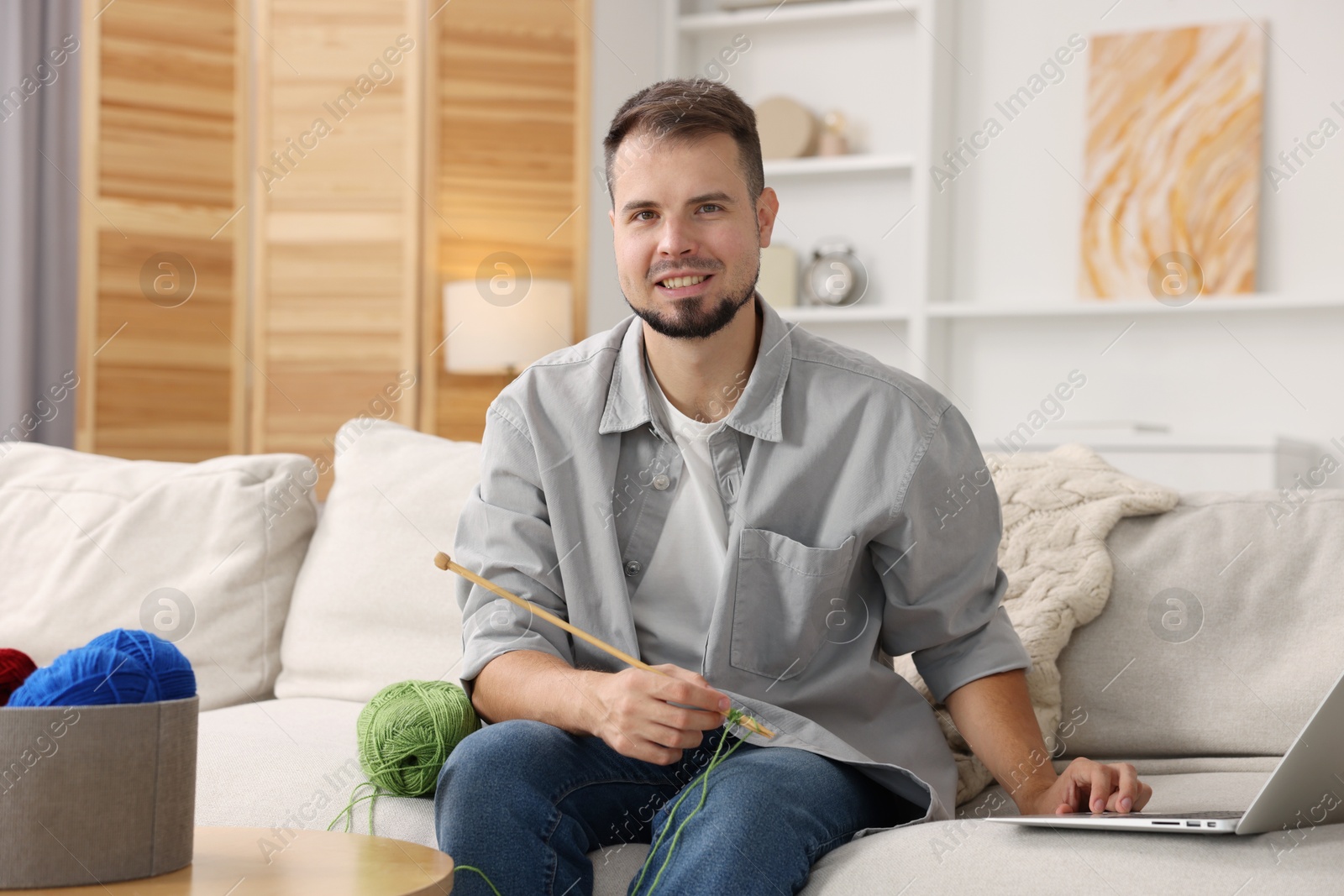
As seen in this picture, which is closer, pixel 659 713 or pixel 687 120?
pixel 659 713

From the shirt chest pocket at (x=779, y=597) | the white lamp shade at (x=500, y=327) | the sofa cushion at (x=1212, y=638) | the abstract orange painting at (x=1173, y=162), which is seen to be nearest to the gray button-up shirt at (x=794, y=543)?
the shirt chest pocket at (x=779, y=597)

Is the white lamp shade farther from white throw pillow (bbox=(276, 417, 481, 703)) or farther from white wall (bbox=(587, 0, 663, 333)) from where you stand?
white throw pillow (bbox=(276, 417, 481, 703))

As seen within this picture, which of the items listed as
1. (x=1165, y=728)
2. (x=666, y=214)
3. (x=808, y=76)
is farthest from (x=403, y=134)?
(x=1165, y=728)

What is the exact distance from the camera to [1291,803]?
1078 millimetres

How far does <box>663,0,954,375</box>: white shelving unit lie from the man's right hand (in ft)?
9.72

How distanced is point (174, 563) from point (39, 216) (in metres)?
2.45

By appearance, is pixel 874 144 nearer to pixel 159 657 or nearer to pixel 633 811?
pixel 633 811

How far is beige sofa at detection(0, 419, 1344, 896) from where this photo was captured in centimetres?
116

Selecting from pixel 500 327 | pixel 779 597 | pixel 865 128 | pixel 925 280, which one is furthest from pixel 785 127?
pixel 779 597

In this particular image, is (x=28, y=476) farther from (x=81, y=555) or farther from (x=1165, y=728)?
(x=1165, y=728)

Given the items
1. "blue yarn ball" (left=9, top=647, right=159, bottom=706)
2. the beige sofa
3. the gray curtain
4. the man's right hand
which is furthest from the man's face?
the gray curtain

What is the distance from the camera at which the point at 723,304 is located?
4.91 ft

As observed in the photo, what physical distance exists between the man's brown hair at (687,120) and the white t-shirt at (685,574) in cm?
33

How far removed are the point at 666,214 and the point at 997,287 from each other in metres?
2.85
